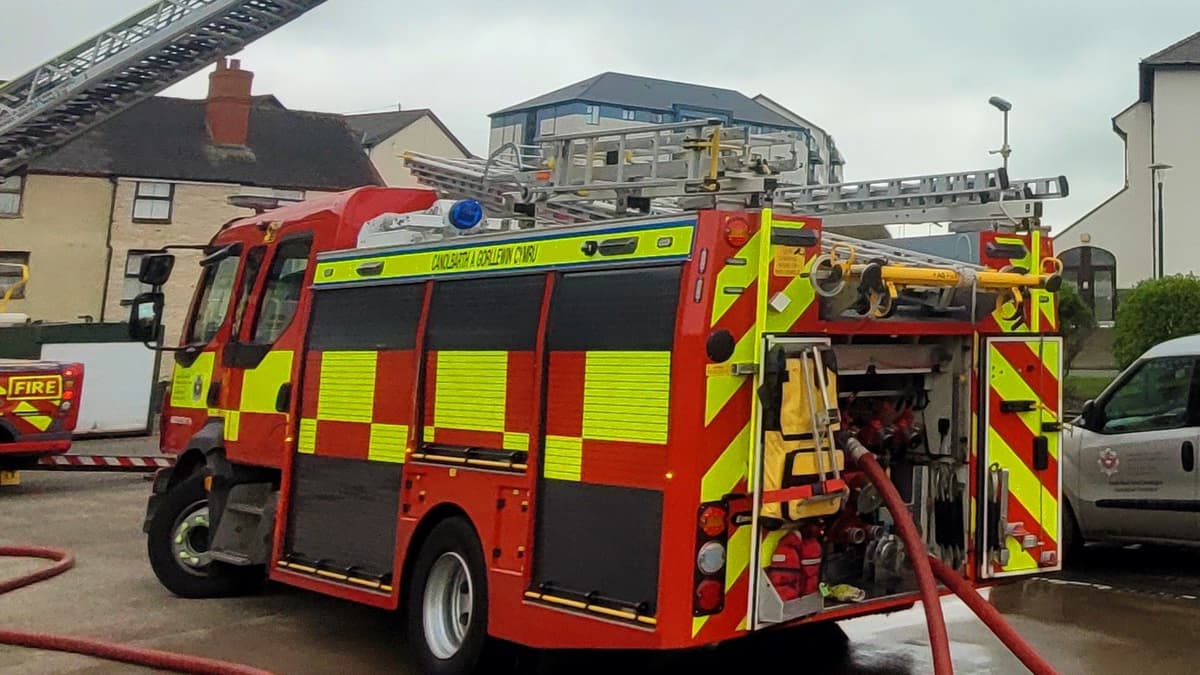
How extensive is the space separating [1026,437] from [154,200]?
31147mm

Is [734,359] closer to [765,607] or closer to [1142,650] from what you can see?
[765,607]

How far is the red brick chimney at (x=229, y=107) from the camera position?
3466 cm

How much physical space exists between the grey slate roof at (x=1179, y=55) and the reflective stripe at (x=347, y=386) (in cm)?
3245

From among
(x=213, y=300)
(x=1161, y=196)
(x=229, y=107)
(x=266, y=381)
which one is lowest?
(x=266, y=381)

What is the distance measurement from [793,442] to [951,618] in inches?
139

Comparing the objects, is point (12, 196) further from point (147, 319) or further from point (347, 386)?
point (347, 386)

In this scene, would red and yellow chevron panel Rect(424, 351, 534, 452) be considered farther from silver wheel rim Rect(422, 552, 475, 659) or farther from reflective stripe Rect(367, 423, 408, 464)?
silver wheel rim Rect(422, 552, 475, 659)

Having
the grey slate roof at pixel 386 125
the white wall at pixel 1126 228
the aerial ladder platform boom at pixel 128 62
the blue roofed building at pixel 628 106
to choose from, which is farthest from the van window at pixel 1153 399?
the blue roofed building at pixel 628 106

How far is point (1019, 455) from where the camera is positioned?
5961mm

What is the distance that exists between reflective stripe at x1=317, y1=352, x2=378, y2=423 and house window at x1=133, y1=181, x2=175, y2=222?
2832cm

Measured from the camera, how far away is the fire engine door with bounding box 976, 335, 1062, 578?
229 inches

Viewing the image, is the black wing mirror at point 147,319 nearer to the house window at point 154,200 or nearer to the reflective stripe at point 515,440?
the reflective stripe at point 515,440

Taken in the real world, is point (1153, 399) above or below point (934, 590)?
above

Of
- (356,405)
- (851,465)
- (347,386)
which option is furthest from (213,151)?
(851,465)
